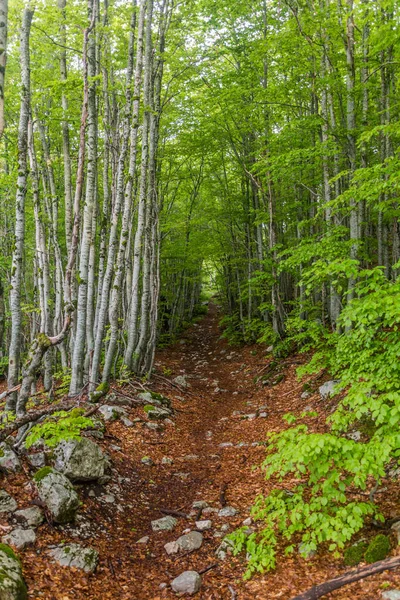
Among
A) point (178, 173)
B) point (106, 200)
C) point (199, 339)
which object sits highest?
point (178, 173)

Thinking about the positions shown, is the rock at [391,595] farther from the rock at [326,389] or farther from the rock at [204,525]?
the rock at [326,389]

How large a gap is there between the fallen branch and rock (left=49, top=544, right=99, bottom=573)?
80.3 inches

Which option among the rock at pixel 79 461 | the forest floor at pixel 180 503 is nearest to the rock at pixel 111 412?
the forest floor at pixel 180 503

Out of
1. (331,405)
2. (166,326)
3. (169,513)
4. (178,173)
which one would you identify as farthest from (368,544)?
(166,326)

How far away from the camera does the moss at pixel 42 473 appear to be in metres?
4.53

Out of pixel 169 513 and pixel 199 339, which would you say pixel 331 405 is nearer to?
pixel 169 513

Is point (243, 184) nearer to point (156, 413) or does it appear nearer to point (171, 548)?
point (156, 413)

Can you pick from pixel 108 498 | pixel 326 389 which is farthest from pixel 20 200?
pixel 326 389

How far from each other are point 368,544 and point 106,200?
31.2 ft

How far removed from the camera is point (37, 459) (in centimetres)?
515

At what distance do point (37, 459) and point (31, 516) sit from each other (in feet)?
3.55

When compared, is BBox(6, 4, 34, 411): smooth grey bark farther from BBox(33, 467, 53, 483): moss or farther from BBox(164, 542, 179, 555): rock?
BBox(164, 542, 179, 555): rock

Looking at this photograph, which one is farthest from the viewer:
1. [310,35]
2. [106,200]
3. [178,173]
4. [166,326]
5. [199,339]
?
Answer: [166,326]

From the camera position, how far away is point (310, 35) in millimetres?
8523
